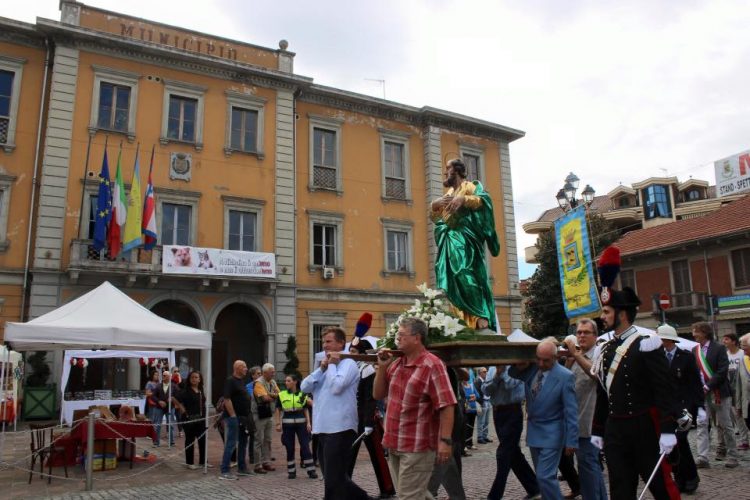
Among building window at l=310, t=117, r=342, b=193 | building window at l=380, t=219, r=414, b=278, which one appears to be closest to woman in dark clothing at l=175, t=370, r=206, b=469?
building window at l=310, t=117, r=342, b=193

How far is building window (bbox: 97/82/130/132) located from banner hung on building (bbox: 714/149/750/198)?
1466 inches

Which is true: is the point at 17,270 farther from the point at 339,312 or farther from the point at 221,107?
the point at 339,312

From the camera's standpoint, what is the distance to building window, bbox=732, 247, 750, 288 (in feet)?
99.6

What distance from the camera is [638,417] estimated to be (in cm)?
460

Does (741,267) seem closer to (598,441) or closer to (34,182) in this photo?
(598,441)

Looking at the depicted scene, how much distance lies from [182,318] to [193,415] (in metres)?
11.6

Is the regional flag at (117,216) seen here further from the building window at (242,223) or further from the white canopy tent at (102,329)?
the white canopy tent at (102,329)

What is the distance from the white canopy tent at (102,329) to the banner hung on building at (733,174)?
131 feet

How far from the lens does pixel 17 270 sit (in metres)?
18.4

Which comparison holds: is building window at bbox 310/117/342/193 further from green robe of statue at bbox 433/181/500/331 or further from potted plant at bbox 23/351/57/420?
green robe of statue at bbox 433/181/500/331

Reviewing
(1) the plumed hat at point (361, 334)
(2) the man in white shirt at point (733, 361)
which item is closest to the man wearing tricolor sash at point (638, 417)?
(1) the plumed hat at point (361, 334)

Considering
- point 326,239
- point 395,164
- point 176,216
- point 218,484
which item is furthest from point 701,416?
point 395,164

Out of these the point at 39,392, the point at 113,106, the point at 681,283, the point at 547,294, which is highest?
the point at 113,106

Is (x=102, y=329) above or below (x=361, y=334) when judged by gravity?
above
